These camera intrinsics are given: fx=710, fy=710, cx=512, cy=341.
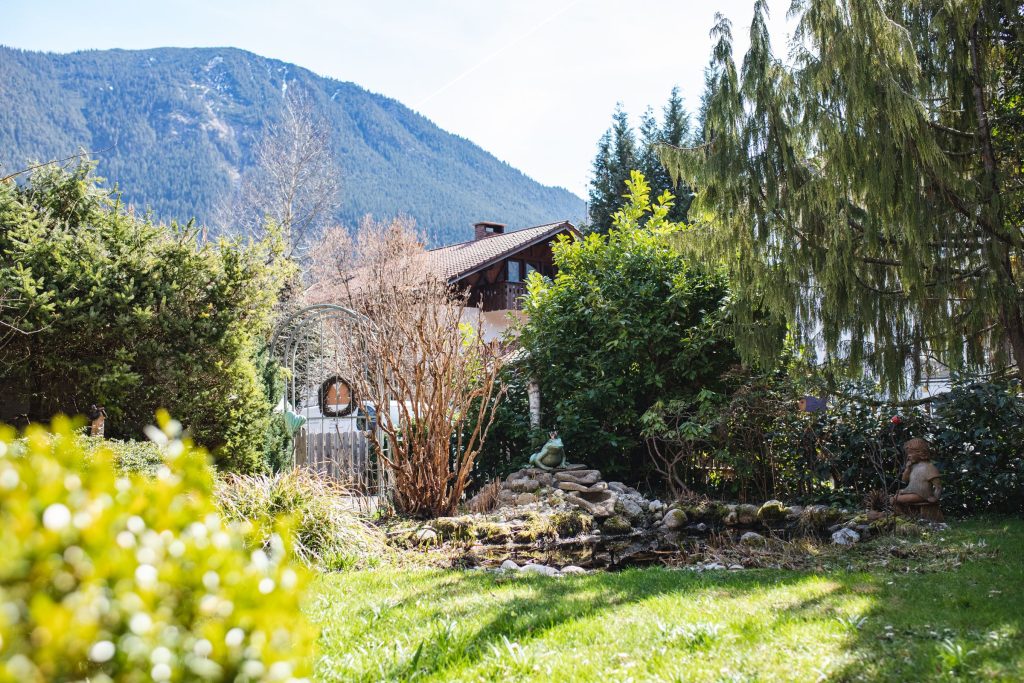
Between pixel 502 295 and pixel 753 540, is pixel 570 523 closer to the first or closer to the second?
pixel 753 540

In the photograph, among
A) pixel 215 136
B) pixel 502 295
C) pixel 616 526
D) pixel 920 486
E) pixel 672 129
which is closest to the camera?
pixel 920 486

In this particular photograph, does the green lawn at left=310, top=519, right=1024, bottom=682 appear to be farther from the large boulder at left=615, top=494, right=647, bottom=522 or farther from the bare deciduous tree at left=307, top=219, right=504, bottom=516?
the bare deciduous tree at left=307, top=219, right=504, bottom=516

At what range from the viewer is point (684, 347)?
29.5 ft

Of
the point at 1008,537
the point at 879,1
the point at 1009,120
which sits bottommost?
the point at 1008,537

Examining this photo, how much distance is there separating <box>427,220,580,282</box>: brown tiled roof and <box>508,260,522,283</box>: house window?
65cm

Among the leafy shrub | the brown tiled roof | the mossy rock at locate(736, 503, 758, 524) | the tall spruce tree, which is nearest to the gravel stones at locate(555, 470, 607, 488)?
the mossy rock at locate(736, 503, 758, 524)

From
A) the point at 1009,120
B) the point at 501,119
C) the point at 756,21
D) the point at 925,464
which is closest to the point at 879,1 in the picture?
the point at 756,21

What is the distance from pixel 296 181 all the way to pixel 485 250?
7737mm

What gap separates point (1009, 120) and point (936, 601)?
4.43 m

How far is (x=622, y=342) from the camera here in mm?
9117

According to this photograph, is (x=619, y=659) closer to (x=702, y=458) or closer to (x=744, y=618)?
(x=744, y=618)

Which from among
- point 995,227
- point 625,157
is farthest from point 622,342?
point 625,157

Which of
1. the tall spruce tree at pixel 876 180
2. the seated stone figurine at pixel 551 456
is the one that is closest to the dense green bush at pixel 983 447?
the tall spruce tree at pixel 876 180

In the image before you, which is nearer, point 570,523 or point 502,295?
point 570,523
